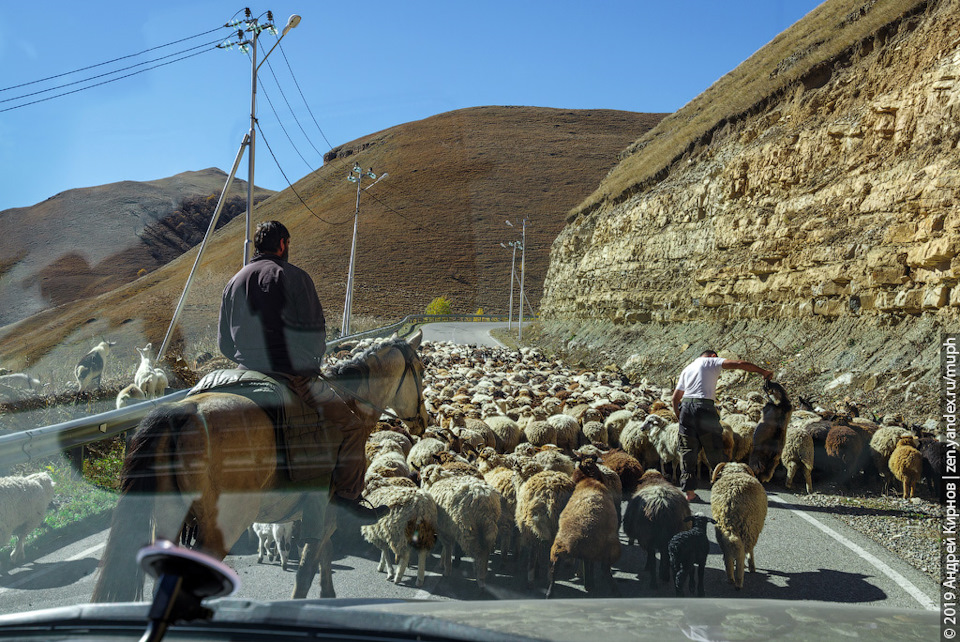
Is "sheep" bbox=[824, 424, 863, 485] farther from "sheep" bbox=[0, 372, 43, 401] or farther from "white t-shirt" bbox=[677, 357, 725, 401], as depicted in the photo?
"sheep" bbox=[0, 372, 43, 401]

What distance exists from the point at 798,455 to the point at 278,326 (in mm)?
8195

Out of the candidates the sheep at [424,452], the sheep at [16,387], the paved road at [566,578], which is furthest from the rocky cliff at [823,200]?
the sheep at [16,387]

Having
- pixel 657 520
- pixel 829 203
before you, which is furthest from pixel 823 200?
pixel 657 520

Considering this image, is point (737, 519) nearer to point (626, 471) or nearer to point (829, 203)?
point (626, 471)

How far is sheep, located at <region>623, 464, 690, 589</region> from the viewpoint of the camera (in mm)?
5848

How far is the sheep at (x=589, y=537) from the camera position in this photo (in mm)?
5492

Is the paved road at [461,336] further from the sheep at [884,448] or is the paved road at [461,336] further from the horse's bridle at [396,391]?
the horse's bridle at [396,391]

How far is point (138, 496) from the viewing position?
3555 millimetres

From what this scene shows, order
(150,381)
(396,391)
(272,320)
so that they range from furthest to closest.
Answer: (150,381) → (396,391) → (272,320)

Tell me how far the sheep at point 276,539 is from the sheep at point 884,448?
8334 mm

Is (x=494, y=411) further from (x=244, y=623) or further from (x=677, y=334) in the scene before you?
(x=677, y=334)

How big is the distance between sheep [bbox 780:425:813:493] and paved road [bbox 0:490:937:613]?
254 cm

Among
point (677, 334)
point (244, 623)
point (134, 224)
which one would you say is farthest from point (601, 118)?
point (244, 623)

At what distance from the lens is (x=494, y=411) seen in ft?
41.0
